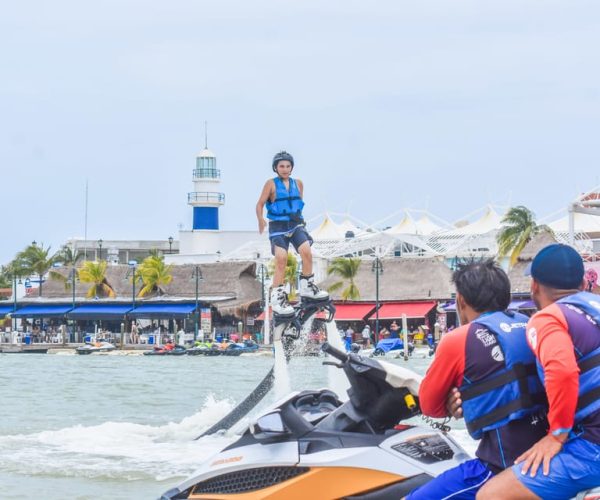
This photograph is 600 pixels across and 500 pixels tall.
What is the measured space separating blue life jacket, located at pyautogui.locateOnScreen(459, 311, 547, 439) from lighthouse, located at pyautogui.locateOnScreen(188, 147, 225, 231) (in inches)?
4185

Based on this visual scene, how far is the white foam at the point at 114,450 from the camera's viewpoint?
1266 centimetres

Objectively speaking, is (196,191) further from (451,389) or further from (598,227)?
(451,389)

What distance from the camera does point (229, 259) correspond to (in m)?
90.9

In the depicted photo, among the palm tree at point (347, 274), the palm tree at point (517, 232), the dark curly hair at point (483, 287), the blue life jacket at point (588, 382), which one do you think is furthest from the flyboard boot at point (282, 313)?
the palm tree at point (347, 274)

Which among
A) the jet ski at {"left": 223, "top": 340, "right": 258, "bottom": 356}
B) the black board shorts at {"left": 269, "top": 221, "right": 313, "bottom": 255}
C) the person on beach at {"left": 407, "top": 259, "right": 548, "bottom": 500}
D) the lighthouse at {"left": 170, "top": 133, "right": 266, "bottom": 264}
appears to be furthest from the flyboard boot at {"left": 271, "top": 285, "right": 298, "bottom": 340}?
the lighthouse at {"left": 170, "top": 133, "right": 266, "bottom": 264}

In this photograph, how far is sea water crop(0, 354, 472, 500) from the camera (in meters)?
11.7

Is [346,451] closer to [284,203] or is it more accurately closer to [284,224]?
[284,203]

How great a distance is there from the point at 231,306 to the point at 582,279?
7724 centimetres

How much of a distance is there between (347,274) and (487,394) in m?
75.8

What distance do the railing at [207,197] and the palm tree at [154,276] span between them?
23737mm

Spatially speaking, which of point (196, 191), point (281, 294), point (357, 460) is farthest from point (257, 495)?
point (196, 191)

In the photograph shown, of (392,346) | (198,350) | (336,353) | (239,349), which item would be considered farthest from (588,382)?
(198,350)

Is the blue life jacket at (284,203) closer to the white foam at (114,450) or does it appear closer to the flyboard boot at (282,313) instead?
the flyboard boot at (282,313)

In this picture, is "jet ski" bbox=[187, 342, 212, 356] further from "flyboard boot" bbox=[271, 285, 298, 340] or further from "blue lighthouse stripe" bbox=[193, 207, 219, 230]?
"flyboard boot" bbox=[271, 285, 298, 340]
